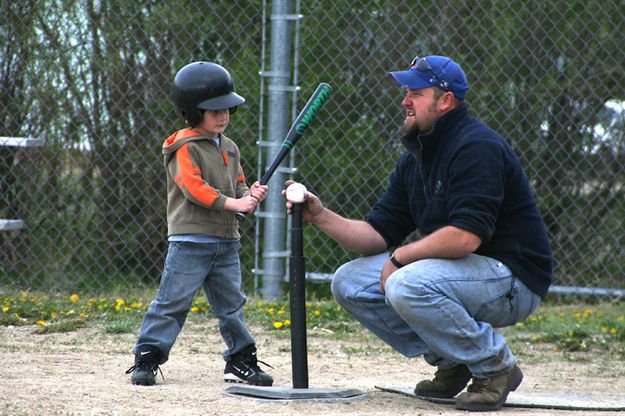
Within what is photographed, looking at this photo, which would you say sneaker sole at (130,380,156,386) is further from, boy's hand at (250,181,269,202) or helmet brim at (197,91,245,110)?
helmet brim at (197,91,245,110)

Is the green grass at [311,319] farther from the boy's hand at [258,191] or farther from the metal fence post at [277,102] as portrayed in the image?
the boy's hand at [258,191]

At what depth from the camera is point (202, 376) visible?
463cm

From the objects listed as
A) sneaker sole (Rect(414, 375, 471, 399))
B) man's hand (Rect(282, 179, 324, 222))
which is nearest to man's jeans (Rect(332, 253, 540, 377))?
sneaker sole (Rect(414, 375, 471, 399))

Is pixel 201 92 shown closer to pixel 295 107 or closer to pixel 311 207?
pixel 311 207

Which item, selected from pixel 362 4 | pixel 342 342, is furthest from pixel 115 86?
pixel 342 342

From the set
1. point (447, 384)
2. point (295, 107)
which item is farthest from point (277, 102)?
point (447, 384)

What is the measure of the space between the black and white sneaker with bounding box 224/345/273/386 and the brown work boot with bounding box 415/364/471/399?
72 cm

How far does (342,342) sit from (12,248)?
275 cm

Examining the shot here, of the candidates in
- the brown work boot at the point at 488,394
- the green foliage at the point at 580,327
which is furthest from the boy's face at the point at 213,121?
the green foliage at the point at 580,327

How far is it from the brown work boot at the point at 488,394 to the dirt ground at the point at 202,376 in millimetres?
49

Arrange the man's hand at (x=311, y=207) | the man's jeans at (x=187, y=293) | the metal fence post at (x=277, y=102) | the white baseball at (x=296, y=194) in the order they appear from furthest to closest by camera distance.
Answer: the metal fence post at (x=277, y=102), the man's jeans at (x=187, y=293), the man's hand at (x=311, y=207), the white baseball at (x=296, y=194)

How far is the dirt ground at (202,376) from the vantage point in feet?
12.2

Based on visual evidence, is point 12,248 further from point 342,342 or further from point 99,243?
point 342,342

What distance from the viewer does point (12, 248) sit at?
7.11 m
